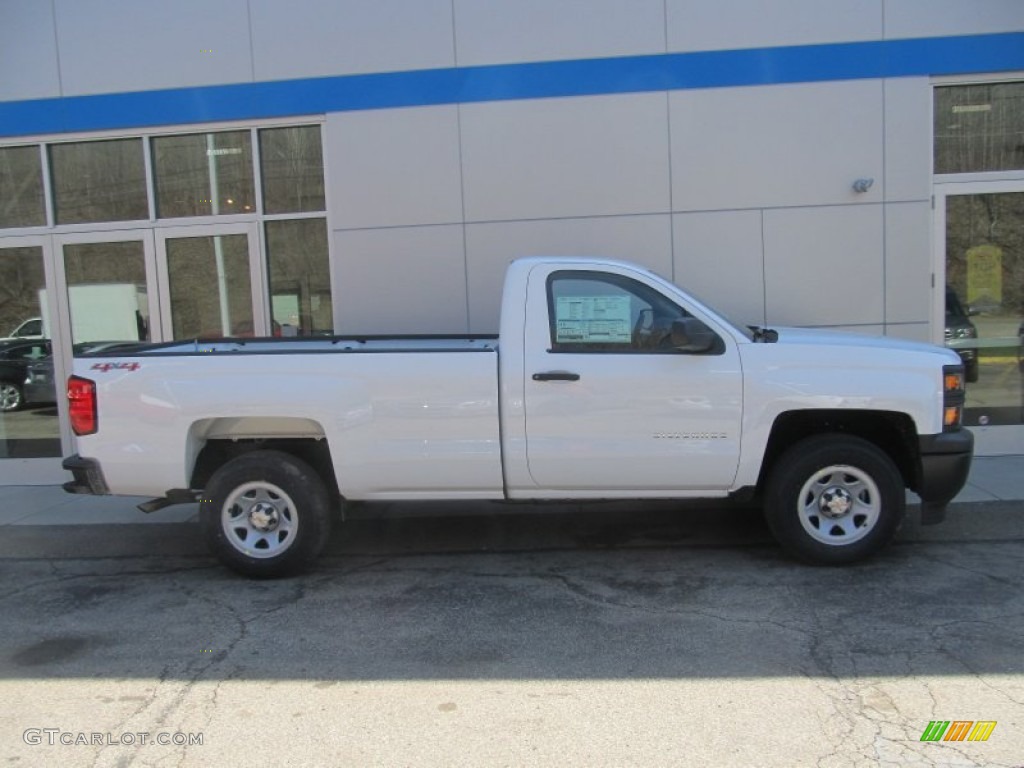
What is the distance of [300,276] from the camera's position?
29.2ft

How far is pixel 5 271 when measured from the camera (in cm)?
924

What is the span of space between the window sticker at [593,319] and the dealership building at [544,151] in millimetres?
3415

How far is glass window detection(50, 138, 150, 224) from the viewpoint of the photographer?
9031 millimetres

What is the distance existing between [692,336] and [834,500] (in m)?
1.44

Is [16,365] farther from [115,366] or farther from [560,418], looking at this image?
[560,418]

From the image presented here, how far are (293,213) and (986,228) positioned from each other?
25.0 ft

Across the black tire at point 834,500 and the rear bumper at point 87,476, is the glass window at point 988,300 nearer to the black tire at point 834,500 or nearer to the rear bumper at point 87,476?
the black tire at point 834,500

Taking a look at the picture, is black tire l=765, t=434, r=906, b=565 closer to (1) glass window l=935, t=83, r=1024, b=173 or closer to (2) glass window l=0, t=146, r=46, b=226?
(1) glass window l=935, t=83, r=1024, b=173

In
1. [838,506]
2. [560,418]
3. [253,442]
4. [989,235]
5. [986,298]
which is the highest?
[989,235]

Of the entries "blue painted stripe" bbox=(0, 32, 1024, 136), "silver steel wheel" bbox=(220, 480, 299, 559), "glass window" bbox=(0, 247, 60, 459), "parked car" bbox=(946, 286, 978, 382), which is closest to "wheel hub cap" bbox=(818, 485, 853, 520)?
"silver steel wheel" bbox=(220, 480, 299, 559)

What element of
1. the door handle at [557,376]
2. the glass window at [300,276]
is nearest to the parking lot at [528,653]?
the door handle at [557,376]

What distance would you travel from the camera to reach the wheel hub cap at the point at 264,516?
5.18 metres

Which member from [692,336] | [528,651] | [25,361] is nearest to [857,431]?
[692,336]

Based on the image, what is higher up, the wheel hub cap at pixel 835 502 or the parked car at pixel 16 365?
the parked car at pixel 16 365
